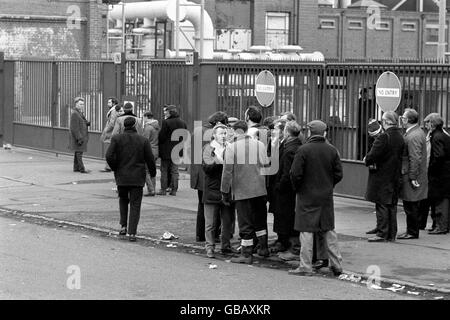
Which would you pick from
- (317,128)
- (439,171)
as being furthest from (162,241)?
(439,171)

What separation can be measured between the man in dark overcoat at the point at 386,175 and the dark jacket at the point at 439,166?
0.90 meters

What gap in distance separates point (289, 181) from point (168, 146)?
714cm

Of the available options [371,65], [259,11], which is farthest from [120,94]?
[259,11]

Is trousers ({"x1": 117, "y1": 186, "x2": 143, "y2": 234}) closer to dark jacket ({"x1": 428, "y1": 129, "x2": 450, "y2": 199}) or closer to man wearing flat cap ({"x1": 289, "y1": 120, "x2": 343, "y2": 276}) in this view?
man wearing flat cap ({"x1": 289, "y1": 120, "x2": 343, "y2": 276})

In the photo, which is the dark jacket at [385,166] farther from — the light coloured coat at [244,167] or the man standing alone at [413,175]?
the light coloured coat at [244,167]

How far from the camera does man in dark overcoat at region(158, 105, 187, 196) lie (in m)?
19.5

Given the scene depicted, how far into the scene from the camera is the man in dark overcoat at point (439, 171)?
590 inches

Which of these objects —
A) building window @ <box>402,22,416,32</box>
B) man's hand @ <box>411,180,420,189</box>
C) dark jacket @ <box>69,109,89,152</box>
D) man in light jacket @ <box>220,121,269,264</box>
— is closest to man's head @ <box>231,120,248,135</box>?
man in light jacket @ <box>220,121,269,264</box>

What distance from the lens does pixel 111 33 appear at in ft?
166

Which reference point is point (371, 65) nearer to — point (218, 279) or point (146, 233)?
point (146, 233)

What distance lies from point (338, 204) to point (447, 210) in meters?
3.86

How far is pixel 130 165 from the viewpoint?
47.1 feet

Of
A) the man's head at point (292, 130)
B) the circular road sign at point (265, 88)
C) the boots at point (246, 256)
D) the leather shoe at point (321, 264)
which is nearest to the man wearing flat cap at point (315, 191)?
the leather shoe at point (321, 264)

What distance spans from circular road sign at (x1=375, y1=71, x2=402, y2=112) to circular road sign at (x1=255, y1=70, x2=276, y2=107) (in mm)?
3120
